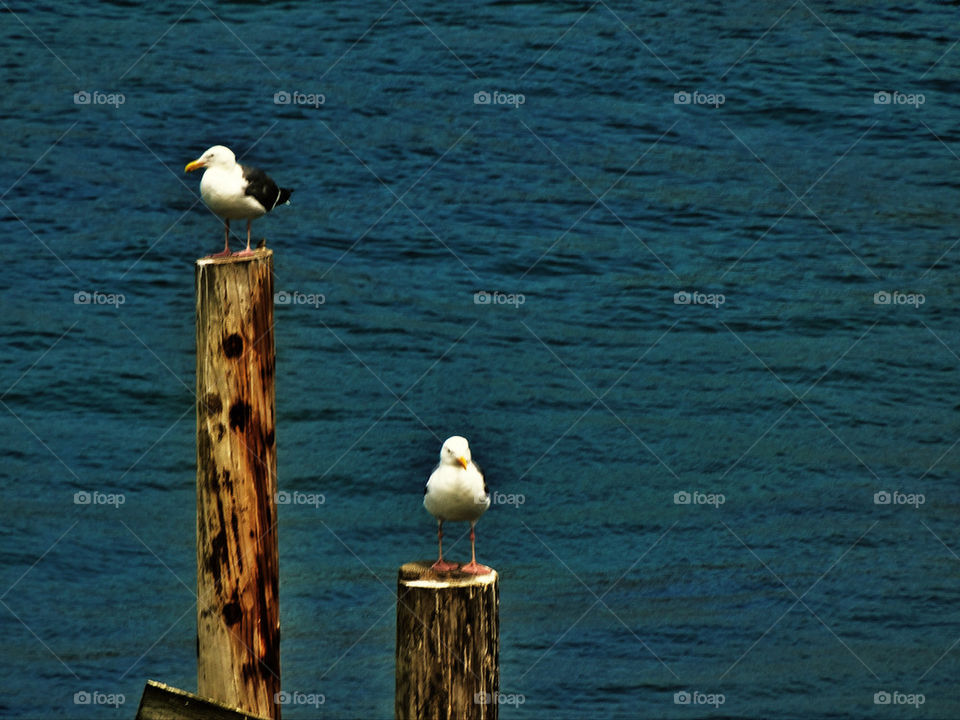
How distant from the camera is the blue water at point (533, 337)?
39.8ft

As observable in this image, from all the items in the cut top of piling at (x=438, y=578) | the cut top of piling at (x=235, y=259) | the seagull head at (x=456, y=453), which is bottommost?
the cut top of piling at (x=438, y=578)

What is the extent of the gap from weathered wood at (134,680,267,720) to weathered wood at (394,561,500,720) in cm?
67

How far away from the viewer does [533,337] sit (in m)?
16.8

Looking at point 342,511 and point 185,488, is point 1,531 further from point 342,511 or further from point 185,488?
point 342,511

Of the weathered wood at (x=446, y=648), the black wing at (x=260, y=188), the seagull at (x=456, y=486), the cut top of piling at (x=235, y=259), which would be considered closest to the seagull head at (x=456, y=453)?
the seagull at (x=456, y=486)

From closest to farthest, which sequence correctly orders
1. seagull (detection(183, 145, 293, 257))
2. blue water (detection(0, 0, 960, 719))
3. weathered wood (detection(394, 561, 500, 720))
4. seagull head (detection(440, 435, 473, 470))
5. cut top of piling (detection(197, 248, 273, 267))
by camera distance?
weathered wood (detection(394, 561, 500, 720)) < cut top of piling (detection(197, 248, 273, 267)) < seagull head (detection(440, 435, 473, 470)) < seagull (detection(183, 145, 293, 257)) < blue water (detection(0, 0, 960, 719))

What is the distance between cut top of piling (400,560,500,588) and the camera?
6973mm

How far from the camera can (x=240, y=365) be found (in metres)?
7.92

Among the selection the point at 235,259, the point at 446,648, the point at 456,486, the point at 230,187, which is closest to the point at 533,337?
the point at 230,187

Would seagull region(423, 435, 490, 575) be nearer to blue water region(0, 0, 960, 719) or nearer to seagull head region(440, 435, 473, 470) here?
seagull head region(440, 435, 473, 470)

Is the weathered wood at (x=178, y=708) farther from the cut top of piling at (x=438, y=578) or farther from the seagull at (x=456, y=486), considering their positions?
the seagull at (x=456, y=486)

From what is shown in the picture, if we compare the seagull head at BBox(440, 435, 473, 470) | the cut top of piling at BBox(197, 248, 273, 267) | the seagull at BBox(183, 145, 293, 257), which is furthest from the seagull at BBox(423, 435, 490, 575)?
the seagull at BBox(183, 145, 293, 257)

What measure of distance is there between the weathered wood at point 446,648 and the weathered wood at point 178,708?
0.67 m

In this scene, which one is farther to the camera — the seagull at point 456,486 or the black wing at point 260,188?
the black wing at point 260,188
